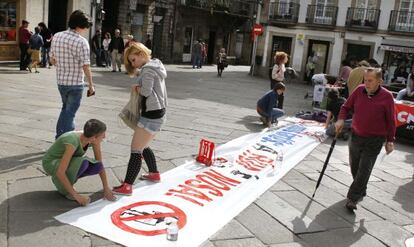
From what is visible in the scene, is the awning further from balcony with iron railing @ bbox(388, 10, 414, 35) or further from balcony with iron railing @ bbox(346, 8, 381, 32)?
balcony with iron railing @ bbox(346, 8, 381, 32)

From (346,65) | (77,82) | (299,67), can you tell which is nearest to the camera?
(77,82)

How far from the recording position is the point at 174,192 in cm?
507

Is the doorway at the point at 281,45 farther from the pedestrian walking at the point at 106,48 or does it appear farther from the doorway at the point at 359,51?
the pedestrian walking at the point at 106,48

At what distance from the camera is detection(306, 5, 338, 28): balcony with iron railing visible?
85.8 ft

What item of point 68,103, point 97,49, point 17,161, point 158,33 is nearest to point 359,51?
point 158,33

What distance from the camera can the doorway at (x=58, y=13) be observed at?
2112 cm

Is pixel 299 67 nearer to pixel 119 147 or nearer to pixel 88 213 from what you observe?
pixel 119 147

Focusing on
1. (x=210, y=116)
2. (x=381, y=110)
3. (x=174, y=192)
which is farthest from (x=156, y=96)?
(x=210, y=116)

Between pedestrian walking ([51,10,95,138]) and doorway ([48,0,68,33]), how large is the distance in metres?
16.6

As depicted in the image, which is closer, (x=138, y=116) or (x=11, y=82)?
(x=138, y=116)

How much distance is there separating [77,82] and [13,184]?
4.92ft

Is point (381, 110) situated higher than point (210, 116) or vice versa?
point (381, 110)

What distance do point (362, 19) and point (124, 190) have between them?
23365 mm

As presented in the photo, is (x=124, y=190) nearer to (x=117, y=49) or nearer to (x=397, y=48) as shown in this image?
(x=117, y=49)
